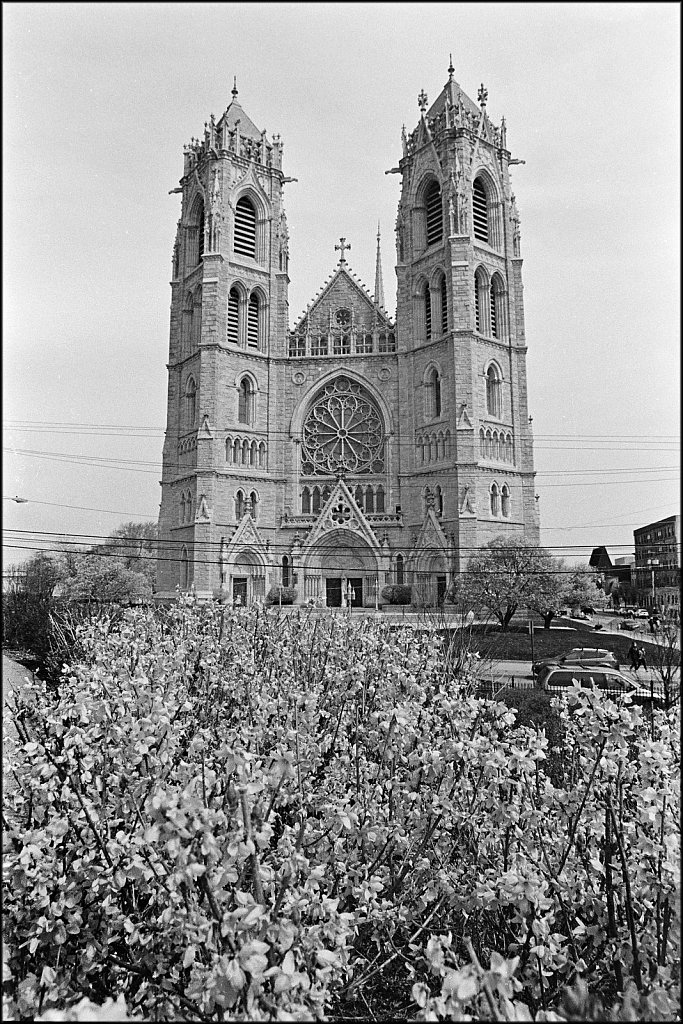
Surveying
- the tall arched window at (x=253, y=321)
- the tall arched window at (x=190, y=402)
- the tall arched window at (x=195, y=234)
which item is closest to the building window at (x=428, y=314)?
the tall arched window at (x=253, y=321)

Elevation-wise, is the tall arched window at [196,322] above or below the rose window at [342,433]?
above

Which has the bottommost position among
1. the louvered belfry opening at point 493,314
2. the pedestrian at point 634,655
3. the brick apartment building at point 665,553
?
the pedestrian at point 634,655

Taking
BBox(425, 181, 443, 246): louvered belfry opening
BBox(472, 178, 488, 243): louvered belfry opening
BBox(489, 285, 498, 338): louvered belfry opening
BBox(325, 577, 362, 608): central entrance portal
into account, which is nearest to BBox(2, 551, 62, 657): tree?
BBox(325, 577, 362, 608): central entrance portal

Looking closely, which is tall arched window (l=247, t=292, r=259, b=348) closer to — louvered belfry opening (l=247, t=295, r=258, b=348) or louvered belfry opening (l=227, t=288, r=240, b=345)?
louvered belfry opening (l=247, t=295, r=258, b=348)

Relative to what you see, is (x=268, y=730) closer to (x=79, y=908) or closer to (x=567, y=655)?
(x=79, y=908)

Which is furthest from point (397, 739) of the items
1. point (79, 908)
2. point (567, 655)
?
point (567, 655)

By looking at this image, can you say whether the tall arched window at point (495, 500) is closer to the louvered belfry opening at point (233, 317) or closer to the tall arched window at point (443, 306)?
the tall arched window at point (443, 306)

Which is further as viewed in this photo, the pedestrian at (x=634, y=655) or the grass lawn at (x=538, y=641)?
the grass lawn at (x=538, y=641)
